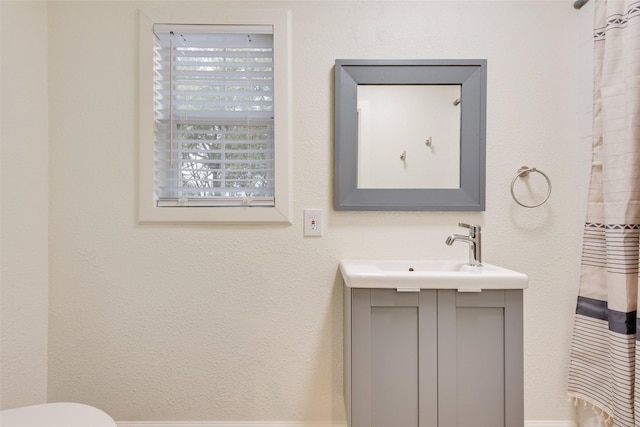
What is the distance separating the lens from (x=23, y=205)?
4.48ft

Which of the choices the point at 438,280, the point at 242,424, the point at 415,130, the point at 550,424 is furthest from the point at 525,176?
the point at 242,424

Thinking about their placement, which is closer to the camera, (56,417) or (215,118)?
(56,417)

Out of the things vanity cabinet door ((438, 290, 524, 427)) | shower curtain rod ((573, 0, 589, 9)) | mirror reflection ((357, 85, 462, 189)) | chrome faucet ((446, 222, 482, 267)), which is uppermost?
shower curtain rod ((573, 0, 589, 9))

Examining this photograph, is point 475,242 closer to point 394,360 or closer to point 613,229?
point 613,229

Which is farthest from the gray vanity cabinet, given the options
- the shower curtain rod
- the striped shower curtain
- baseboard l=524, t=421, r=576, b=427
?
the shower curtain rod

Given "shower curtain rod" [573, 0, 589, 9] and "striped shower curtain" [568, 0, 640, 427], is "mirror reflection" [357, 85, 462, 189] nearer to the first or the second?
"striped shower curtain" [568, 0, 640, 427]

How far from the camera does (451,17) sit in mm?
1465

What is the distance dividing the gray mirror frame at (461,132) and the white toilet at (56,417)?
1.09m

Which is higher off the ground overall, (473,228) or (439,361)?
(473,228)

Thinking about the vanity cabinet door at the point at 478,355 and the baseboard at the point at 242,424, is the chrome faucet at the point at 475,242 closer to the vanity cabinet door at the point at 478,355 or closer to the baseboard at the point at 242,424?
the vanity cabinet door at the point at 478,355

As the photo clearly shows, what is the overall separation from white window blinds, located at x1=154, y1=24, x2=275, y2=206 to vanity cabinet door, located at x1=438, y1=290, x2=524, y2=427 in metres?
0.89

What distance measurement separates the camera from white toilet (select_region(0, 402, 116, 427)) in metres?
0.94

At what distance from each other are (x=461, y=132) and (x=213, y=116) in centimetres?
112

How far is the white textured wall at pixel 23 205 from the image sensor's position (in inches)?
51.0
